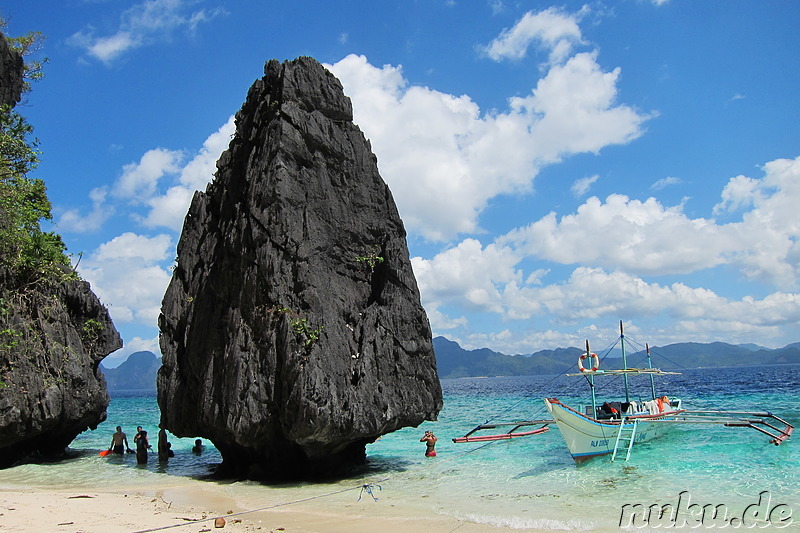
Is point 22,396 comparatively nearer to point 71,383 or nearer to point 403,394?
point 71,383

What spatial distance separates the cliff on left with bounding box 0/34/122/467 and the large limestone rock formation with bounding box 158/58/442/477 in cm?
338

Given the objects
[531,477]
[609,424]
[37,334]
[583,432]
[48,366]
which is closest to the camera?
[531,477]

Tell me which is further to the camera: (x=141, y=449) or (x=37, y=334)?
(x=141, y=449)

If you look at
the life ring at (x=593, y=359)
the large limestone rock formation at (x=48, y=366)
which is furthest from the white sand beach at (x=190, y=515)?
the life ring at (x=593, y=359)

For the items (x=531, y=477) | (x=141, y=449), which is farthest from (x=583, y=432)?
(x=141, y=449)

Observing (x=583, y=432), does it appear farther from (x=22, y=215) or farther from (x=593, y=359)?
(x=22, y=215)

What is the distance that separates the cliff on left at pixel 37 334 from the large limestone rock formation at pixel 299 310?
3384 mm

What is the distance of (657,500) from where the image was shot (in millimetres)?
13430

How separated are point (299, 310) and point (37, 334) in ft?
32.4

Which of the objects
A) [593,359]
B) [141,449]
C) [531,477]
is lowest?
[531,477]

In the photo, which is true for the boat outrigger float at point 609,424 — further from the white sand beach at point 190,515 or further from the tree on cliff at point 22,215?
the tree on cliff at point 22,215

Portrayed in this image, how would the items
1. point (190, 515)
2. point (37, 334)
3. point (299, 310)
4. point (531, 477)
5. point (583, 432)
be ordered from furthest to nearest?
point (37, 334)
point (583, 432)
point (531, 477)
point (299, 310)
point (190, 515)

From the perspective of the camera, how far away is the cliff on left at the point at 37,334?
59.3 feet

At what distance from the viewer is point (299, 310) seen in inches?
631
